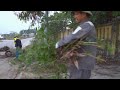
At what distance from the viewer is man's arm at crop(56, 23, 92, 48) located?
10.8 feet

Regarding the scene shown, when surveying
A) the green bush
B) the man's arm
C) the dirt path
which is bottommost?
the dirt path

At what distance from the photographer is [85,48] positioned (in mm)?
3330

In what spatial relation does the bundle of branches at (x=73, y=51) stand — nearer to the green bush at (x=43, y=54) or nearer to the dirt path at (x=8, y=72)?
the green bush at (x=43, y=54)

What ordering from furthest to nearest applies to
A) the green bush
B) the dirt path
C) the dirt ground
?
the dirt path < the dirt ground < the green bush

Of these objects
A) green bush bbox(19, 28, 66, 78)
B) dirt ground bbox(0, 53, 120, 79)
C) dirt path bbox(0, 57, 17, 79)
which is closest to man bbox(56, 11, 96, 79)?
green bush bbox(19, 28, 66, 78)

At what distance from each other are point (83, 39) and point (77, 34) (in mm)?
99

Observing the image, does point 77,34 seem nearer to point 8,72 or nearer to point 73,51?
point 73,51

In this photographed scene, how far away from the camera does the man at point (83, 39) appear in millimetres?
3291

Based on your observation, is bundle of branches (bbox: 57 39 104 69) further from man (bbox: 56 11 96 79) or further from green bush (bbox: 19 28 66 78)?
green bush (bbox: 19 28 66 78)

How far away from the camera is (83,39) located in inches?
131

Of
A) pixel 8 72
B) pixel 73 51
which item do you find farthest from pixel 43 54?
pixel 8 72
